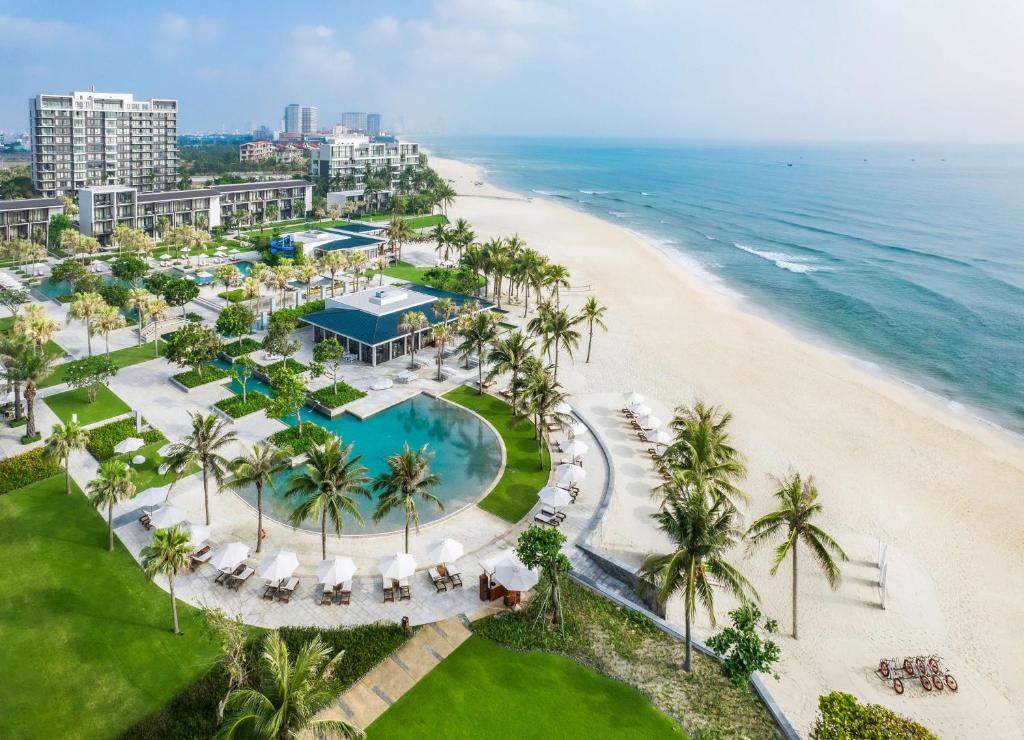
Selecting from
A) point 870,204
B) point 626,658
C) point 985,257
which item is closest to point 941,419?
point 626,658

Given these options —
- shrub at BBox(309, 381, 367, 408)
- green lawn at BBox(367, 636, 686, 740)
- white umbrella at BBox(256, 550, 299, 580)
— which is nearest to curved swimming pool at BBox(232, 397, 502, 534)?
shrub at BBox(309, 381, 367, 408)

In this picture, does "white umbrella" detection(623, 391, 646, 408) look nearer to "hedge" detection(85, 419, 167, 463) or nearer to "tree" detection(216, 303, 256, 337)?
"hedge" detection(85, 419, 167, 463)

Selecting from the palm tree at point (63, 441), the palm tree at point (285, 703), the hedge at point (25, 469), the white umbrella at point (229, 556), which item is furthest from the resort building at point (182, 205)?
the palm tree at point (285, 703)

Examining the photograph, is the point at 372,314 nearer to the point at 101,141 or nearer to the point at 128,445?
the point at 128,445

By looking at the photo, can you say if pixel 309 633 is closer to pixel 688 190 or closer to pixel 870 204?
pixel 870 204

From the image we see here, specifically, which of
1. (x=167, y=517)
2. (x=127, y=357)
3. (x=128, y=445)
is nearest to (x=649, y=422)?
(x=167, y=517)
